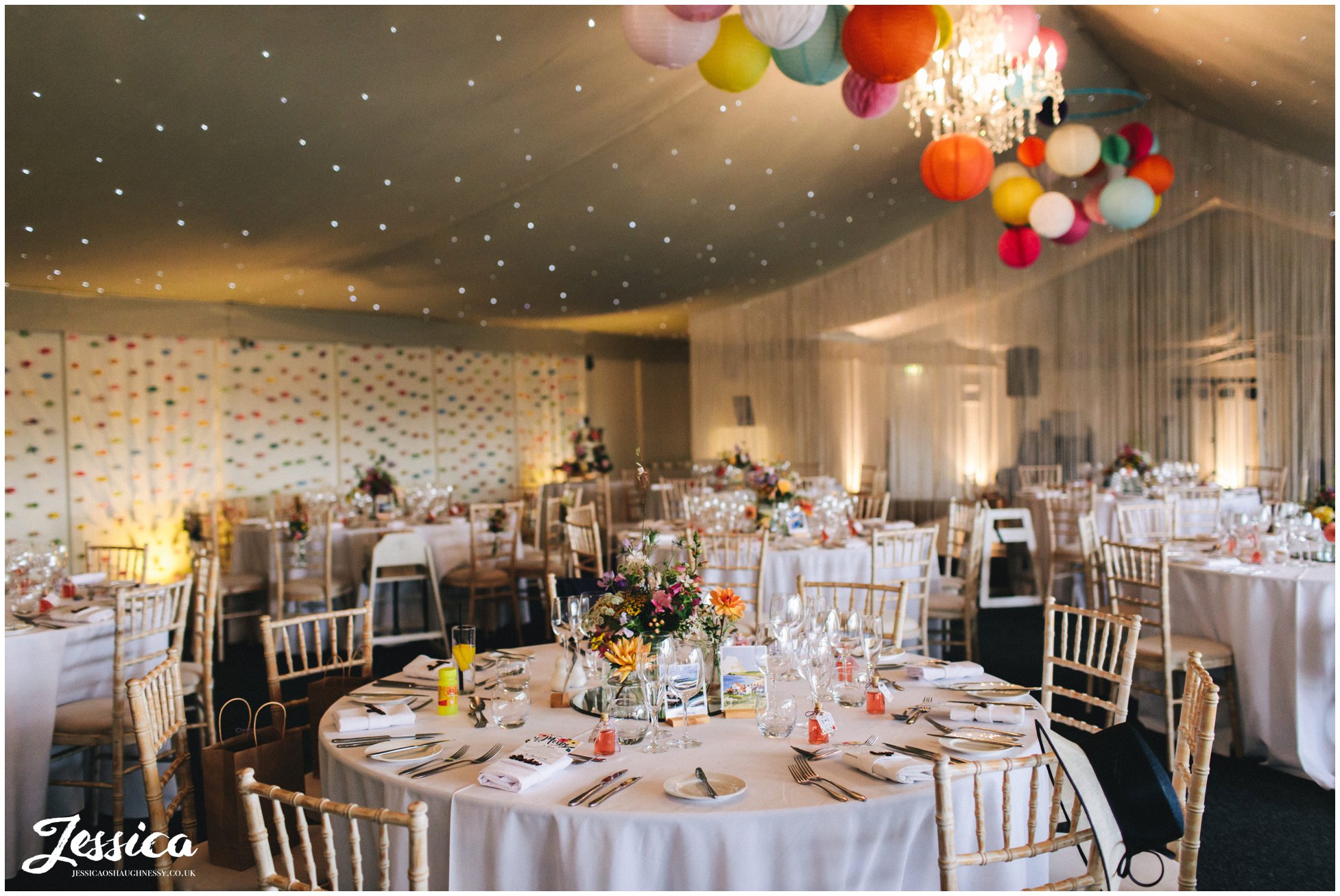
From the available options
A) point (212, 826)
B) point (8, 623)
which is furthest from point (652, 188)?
point (212, 826)

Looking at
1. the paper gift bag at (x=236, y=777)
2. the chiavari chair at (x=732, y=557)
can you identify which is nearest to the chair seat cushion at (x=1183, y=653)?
the chiavari chair at (x=732, y=557)

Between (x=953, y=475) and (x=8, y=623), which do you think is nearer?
(x=8, y=623)

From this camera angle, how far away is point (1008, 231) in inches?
293

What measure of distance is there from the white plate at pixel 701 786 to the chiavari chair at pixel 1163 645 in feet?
8.90

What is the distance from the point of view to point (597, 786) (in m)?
1.92

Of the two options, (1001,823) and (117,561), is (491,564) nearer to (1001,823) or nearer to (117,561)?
(117,561)

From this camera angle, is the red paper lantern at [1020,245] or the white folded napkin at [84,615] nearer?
the white folded napkin at [84,615]

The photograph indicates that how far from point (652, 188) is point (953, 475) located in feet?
18.5

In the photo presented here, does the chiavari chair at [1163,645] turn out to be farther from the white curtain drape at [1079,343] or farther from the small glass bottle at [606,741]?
the white curtain drape at [1079,343]

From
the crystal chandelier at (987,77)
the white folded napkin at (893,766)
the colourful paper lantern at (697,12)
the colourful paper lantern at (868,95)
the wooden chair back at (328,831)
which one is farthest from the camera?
the crystal chandelier at (987,77)

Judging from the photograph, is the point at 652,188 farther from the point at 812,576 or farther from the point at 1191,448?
the point at 1191,448

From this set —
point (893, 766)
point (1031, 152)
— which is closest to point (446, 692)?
point (893, 766)

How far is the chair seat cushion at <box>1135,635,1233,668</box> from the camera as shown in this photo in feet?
13.3

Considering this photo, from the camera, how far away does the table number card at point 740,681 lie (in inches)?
95.9
